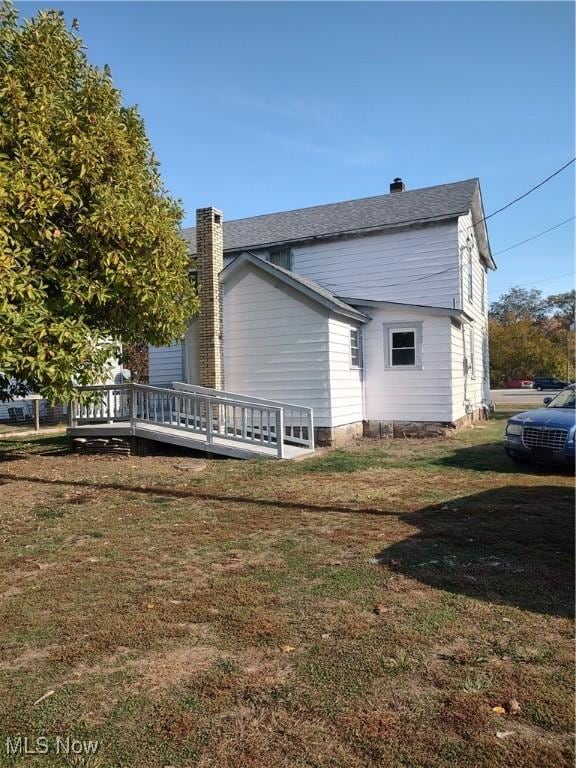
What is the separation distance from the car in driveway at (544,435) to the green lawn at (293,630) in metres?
1.72

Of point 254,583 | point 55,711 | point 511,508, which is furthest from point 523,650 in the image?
point 511,508

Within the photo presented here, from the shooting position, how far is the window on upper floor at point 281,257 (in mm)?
18641

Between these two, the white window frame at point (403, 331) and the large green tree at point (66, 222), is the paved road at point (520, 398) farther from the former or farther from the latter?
the large green tree at point (66, 222)

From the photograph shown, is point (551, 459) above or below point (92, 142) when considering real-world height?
below

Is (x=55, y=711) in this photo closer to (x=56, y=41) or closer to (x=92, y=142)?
(x=92, y=142)

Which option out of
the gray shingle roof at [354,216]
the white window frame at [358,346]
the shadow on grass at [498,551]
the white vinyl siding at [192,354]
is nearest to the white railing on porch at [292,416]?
the white vinyl siding at [192,354]

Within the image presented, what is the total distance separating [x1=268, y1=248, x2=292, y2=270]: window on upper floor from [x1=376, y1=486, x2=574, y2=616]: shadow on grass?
12.6 m

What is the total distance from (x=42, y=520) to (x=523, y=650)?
19.3 feet

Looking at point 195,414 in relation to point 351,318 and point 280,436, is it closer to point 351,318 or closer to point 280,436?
point 280,436

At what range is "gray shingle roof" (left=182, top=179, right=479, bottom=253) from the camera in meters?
16.9

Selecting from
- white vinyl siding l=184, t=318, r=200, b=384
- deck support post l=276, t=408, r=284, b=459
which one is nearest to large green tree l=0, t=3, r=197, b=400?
deck support post l=276, t=408, r=284, b=459

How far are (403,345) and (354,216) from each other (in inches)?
214

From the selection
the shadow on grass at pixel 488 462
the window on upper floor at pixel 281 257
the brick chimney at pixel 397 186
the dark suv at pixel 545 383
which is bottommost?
the shadow on grass at pixel 488 462

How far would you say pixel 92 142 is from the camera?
794 cm
